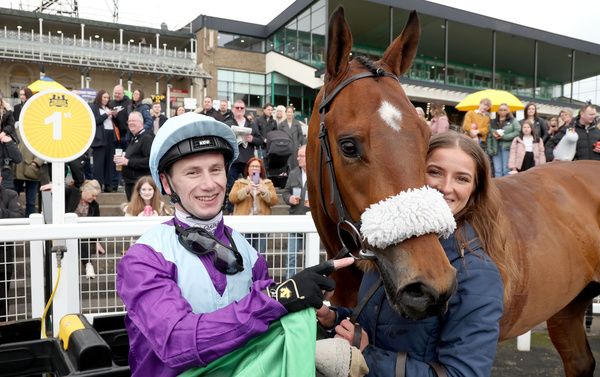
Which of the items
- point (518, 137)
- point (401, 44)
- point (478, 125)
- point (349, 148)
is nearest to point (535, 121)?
point (518, 137)

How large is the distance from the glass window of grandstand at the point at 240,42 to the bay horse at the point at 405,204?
29649mm

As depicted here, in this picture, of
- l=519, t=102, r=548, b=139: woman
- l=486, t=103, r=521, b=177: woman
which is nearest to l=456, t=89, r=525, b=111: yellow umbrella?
l=519, t=102, r=548, b=139: woman

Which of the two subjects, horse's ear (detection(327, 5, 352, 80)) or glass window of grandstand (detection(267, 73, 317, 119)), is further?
glass window of grandstand (detection(267, 73, 317, 119))

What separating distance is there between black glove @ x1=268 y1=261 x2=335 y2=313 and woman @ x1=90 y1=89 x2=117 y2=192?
705 centimetres

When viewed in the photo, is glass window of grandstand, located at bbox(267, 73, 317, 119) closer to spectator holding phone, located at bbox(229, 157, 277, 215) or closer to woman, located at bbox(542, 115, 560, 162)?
woman, located at bbox(542, 115, 560, 162)

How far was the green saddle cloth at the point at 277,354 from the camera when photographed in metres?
1.29

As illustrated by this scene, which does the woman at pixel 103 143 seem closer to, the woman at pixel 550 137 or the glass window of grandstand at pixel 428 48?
the woman at pixel 550 137

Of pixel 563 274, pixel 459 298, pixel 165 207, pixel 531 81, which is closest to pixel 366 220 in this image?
pixel 459 298

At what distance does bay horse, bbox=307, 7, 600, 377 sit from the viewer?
1.39 m

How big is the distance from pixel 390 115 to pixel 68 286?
83.2 inches

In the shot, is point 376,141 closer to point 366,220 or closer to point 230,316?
point 366,220

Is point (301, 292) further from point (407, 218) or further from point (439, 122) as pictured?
point (439, 122)

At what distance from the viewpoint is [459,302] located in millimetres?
1544

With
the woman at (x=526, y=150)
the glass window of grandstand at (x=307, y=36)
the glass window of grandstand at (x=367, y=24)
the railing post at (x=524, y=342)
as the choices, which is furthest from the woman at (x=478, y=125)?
the glass window of grandstand at (x=307, y=36)
